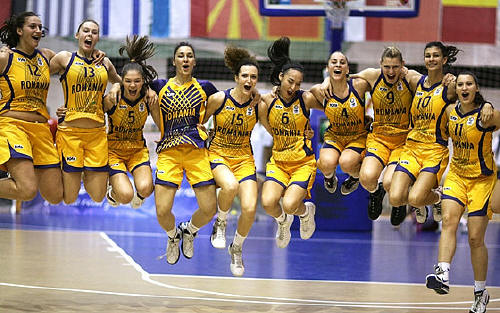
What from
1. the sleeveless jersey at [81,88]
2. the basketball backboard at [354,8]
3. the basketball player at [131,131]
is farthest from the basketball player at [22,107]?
the basketball backboard at [354,8]

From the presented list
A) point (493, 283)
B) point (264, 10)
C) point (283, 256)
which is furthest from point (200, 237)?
point (493, 283)

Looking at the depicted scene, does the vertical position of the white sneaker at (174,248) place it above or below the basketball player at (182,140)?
below

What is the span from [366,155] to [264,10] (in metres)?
5.92

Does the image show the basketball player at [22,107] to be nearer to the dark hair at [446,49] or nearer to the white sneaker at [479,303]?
the dark hair at [446,49]

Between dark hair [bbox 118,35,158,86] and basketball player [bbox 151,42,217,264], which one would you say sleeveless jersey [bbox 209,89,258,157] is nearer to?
basketball player [bbox 151,42,217,264]

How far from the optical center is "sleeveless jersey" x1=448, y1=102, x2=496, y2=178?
28.1 feet

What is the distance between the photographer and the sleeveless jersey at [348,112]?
9.51m

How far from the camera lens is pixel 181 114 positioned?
912 centimetres

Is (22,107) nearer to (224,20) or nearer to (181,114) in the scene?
Result: (181,114)

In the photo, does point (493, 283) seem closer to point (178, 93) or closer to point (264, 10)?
point (178, 93)

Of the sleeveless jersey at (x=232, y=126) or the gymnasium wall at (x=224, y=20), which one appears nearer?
the sleeveless jersey at (x=232, y=126)

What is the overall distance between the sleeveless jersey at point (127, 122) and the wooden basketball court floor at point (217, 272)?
6.10 feet

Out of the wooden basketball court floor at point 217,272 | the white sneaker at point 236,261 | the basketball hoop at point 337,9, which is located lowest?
the wooden basketball court floor at point 217,272

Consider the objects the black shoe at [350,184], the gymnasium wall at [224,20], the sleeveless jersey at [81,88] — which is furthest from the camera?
the gymnasium wall at [224,20]
